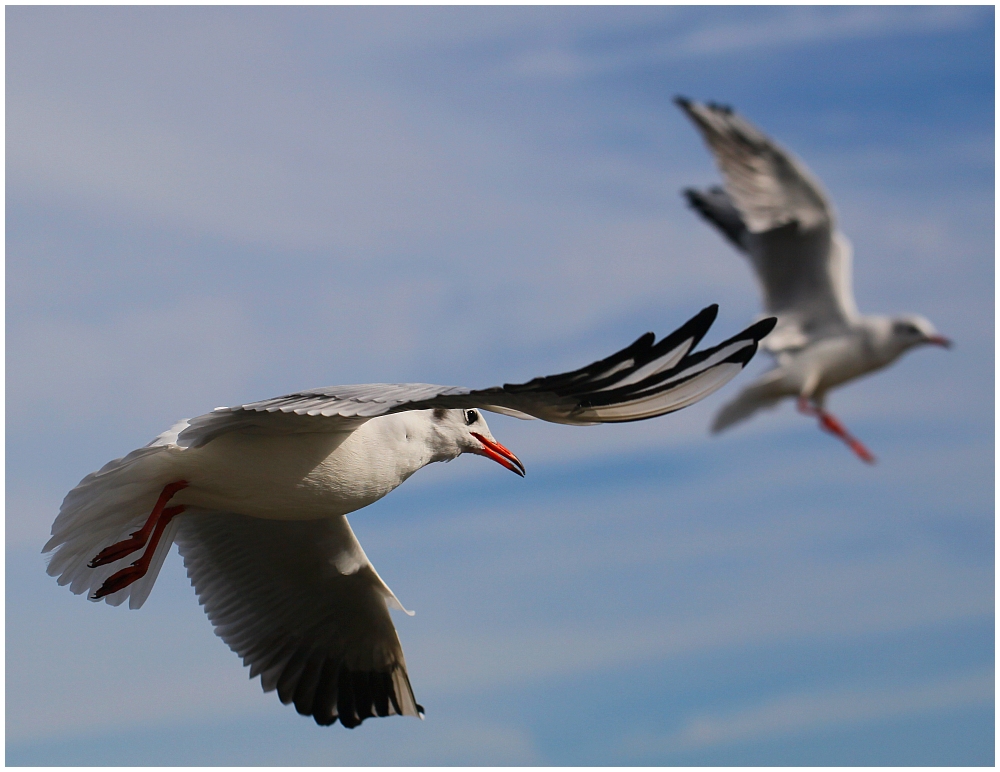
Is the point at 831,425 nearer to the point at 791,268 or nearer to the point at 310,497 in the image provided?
the point at 791,268

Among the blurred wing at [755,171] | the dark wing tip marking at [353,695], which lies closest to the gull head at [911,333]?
the blurred wing at [755,171]

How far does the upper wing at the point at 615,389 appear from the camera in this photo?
279 cm

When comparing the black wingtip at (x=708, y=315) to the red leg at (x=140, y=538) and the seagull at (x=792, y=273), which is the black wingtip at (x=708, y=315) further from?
the seagull at (x=792, y=273)

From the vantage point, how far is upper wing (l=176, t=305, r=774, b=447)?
2.79 m

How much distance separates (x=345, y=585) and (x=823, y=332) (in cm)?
615

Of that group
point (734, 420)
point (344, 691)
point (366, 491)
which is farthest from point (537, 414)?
point (734, 420)

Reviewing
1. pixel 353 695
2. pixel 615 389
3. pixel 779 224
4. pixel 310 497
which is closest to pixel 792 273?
pixel 779 224

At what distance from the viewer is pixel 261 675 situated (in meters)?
5.08

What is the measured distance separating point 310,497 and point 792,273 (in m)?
6.55

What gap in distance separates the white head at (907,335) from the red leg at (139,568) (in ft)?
25.6

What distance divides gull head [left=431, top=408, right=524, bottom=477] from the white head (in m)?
6.98

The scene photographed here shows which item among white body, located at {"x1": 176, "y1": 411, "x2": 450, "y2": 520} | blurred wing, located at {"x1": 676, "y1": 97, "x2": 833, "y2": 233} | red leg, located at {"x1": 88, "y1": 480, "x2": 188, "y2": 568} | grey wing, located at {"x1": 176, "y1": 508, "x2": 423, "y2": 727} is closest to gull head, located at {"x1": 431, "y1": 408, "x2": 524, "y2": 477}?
white body, located at {"x1": 176, "y1": 411, "x2": 450, "y2": 520}

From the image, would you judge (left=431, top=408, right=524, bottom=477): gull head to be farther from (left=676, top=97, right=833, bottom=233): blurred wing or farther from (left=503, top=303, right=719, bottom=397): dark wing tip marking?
(left=676, top=97, right=833, bottom=233): blurred wing

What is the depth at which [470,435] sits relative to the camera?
13.6 ft
